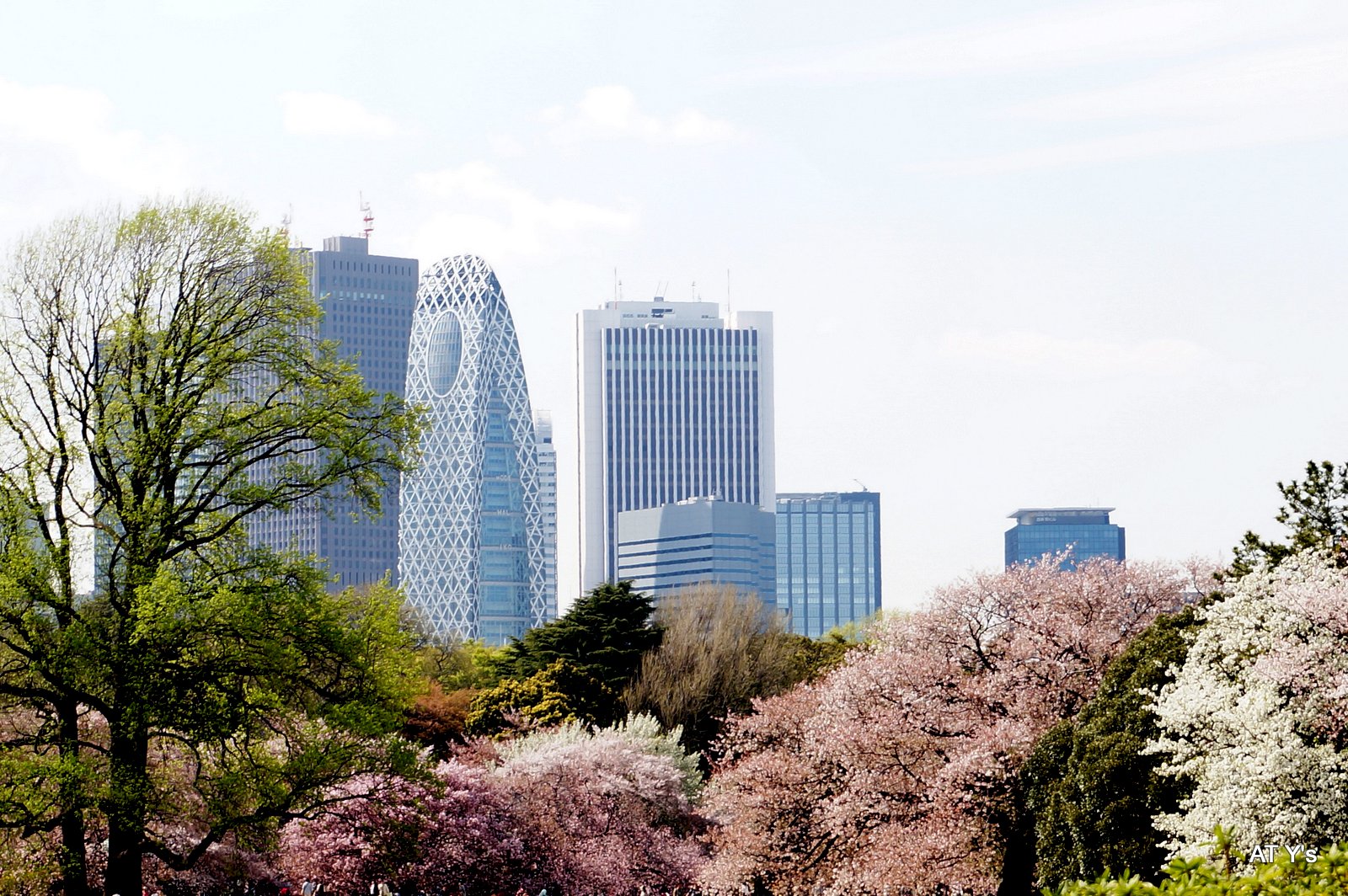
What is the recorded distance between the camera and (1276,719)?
72.9 feet

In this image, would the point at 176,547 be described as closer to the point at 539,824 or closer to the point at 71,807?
the point at 71,807

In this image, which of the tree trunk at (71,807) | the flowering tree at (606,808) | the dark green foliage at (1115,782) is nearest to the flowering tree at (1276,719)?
the dark green foliage at (1115,782)

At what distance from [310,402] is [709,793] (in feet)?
67.4

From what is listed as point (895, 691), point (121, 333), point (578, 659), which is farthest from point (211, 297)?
point (578, 659)

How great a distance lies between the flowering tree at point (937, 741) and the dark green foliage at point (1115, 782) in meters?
2.38

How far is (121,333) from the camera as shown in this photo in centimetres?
2556

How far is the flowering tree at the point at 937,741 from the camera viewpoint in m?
31.4

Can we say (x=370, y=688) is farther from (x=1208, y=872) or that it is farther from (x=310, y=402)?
(x=1208, y=872)

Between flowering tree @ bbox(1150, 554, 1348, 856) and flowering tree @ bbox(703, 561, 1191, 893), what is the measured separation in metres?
7.26

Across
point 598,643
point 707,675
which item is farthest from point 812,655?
point 598,643

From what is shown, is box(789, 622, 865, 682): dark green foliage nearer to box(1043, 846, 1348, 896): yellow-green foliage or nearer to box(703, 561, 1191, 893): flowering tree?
box(703, 561, 1191, 893): flowering tree

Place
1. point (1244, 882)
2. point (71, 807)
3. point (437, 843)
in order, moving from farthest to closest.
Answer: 1. point (437, 843)
2. point (71, 807)
3. point (1244, 882)

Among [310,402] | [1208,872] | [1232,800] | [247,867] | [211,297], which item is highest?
[211,297]

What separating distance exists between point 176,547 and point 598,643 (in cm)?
3573
